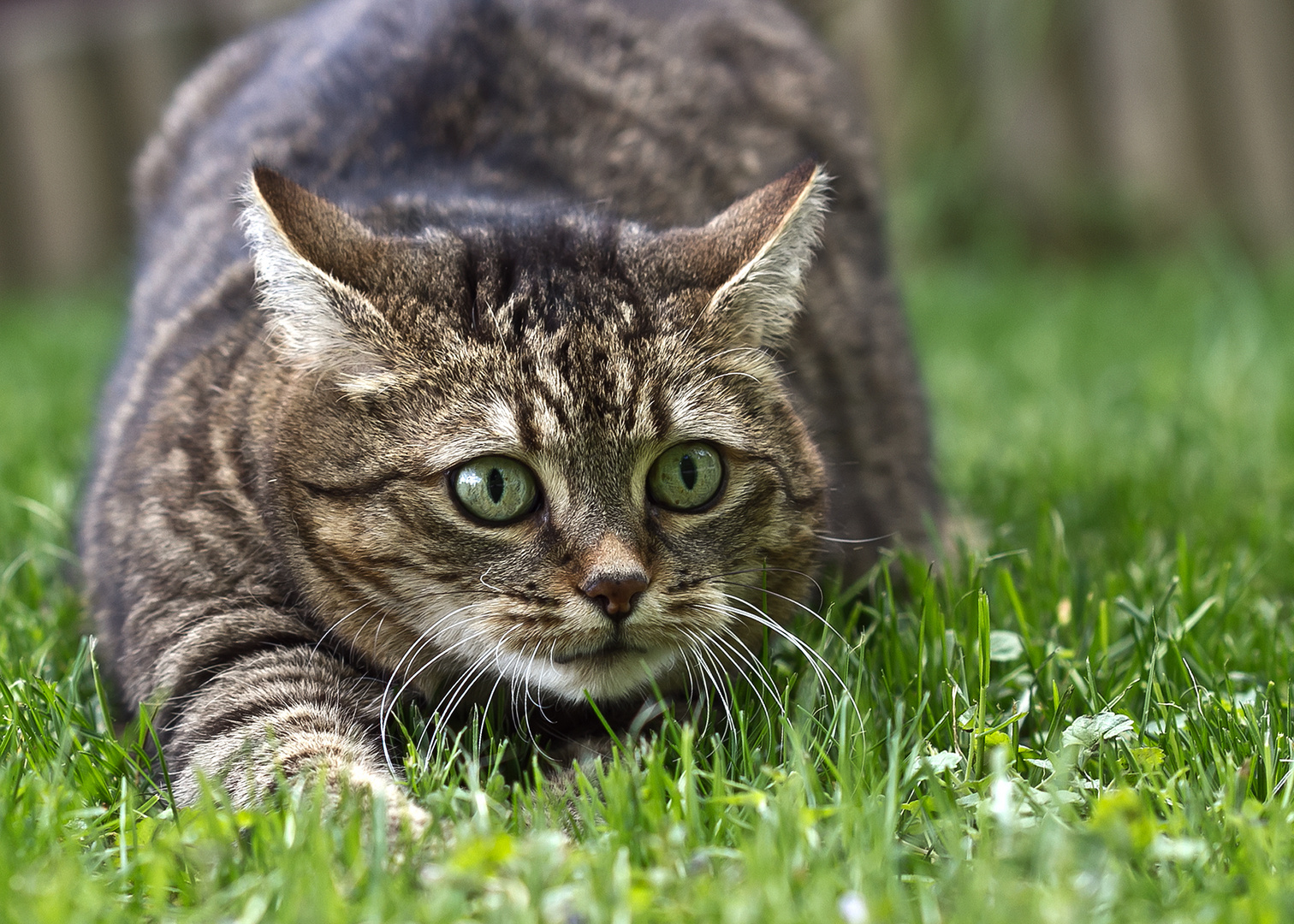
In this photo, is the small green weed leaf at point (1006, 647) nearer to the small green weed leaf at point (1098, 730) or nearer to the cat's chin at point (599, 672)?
the small green weed leaf at point (1098, 730)

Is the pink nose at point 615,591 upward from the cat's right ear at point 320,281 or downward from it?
downward

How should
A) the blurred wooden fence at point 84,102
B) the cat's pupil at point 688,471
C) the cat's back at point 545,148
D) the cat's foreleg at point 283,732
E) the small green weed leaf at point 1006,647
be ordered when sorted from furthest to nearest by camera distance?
the blurred wooden fence at point 84,102
the cat's back at point 545,148
the small green weed leaf at point 1006,647
the cat's pupil at point 688,471
the cat's foreleg at point 283,732

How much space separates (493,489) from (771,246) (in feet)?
1.84

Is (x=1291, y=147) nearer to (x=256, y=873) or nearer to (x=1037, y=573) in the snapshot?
(x=1037, y=573)

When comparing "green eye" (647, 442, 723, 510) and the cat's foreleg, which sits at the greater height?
"green eye" (647, 442, 723, 510)

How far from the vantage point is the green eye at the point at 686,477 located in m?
1.83

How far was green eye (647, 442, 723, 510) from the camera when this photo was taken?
183cm

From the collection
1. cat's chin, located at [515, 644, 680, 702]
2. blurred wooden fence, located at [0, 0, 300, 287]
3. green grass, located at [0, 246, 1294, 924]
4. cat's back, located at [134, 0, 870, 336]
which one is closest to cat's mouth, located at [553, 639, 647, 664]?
cat's chin, located at [515, 644, 680, 702]

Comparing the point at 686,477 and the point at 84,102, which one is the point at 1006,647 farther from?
the point at 84,102

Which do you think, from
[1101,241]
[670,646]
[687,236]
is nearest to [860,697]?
[670,646]

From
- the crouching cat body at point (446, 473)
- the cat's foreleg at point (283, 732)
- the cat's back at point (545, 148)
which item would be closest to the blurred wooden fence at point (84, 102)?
the cat's back at point (545, 148)

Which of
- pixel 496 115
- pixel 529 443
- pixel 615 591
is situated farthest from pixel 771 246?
pixel 496 115

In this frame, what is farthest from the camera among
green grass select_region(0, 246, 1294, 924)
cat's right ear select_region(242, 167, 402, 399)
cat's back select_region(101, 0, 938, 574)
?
cat's back select_region(101, 0, 938, 574)

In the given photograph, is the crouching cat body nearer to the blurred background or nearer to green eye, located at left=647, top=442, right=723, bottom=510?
green eye, located at left=647, top=442, right=723, bottom=510
